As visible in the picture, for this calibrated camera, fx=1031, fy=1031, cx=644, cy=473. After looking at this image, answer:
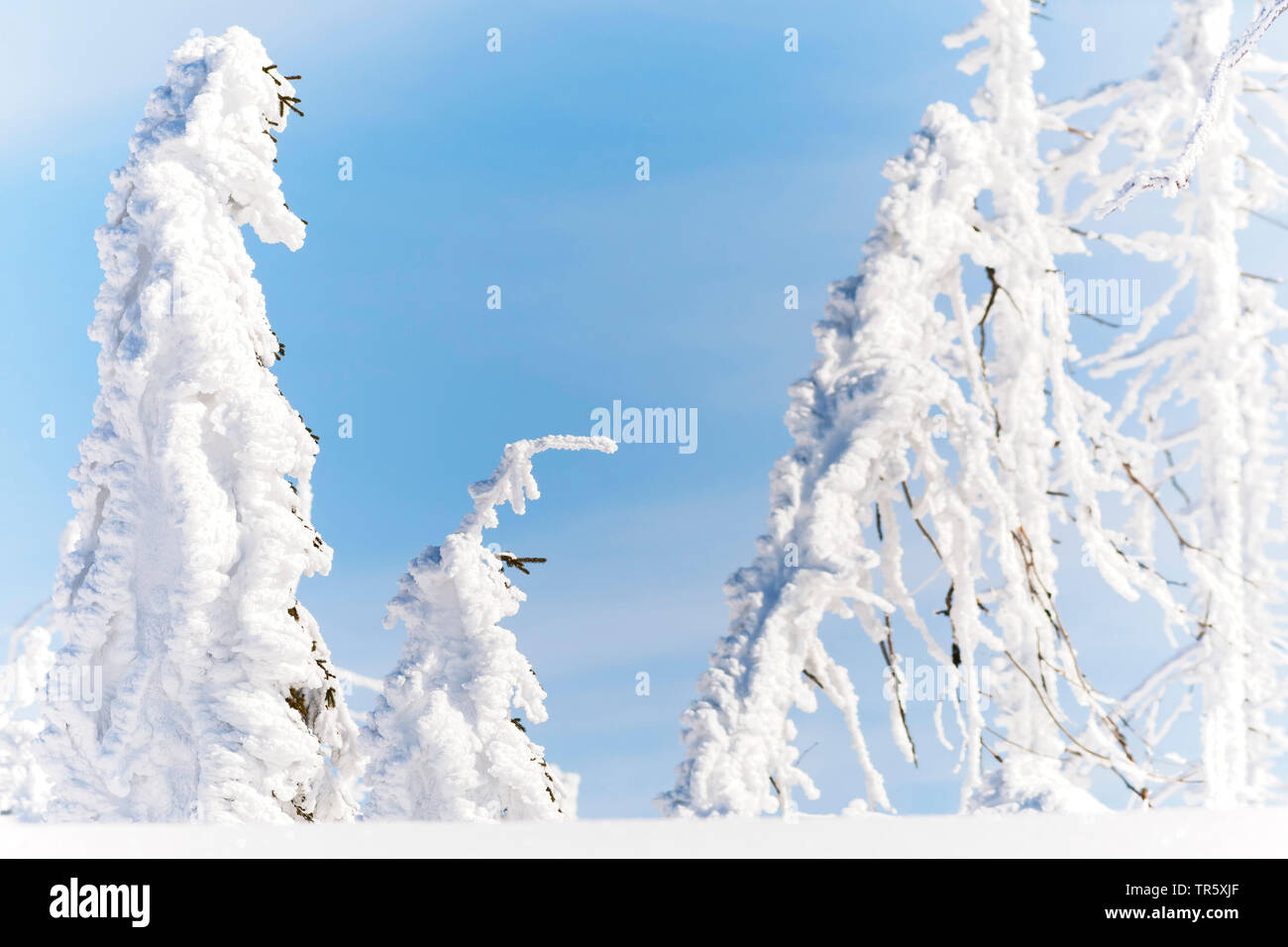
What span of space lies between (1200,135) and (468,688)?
13.0ft

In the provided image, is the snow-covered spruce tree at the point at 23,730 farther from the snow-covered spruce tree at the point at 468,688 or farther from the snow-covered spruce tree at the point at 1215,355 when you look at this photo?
the snow-covered spruce tree at the point at 1215,355

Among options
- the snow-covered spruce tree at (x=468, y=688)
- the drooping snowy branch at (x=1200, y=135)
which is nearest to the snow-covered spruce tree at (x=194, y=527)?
the snow-covered spruce tree at (x=468, y=688)

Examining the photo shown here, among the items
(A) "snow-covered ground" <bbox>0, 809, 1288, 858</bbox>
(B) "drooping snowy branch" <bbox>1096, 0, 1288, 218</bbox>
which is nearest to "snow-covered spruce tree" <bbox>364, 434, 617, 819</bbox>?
(A) "snow-covered ground" <bbox>0, 809, 1288, 858</bbox>

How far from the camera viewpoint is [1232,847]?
9.63 feet

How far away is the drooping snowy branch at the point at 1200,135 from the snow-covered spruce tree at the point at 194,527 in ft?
12.3

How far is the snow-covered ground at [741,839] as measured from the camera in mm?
2828

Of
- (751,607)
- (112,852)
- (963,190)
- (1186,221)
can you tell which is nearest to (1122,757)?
(751,607)

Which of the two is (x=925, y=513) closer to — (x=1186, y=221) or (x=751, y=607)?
(x=751, y=607)

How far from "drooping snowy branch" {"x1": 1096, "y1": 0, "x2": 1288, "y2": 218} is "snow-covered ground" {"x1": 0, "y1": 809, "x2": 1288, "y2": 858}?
6.08ft

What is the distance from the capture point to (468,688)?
5258 mm

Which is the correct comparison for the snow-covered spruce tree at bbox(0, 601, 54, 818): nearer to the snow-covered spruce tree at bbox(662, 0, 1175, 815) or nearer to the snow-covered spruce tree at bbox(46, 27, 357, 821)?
the snow-covered spruce tree at bbox(46, 27, 357, 821)

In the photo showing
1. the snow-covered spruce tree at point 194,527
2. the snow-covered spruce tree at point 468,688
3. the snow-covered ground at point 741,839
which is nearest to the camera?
the snow-covered ground at point 741,839

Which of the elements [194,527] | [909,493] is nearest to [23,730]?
[194,527]
